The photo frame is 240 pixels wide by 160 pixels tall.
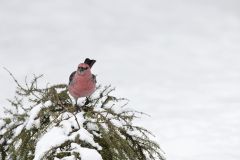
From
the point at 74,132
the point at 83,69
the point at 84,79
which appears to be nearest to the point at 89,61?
the point at 83,69

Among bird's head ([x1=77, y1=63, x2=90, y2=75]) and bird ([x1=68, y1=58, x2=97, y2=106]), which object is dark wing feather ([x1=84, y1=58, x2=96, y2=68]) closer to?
bird ([x1=68, y1=58, x2=97, y2=106])

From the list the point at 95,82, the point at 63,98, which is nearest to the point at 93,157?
the point at 63,98

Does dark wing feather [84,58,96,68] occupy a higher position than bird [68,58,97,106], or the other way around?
dark wing feather [84,58,96,68]

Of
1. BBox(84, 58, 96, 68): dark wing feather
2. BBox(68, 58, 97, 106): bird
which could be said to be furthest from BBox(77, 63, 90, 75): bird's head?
BBox(84, 58, 96, 68): dark wing feather

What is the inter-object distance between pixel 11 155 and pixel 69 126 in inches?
54.3

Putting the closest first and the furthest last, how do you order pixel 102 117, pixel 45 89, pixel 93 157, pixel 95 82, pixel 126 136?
pixel 93 157 < pixel 102 117 < pixel 126 136 < pixel 45 89 < pixel 95 82

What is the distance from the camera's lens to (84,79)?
277 inches

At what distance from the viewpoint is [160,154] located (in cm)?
605

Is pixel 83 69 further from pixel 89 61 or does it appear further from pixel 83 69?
pixel 89 61

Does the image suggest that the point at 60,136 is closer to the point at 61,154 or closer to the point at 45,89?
the point at 61,154

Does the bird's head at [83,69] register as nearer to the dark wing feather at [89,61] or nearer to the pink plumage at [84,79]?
the pink plumage at [84,79]

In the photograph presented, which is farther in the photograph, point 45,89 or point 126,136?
point 45,89

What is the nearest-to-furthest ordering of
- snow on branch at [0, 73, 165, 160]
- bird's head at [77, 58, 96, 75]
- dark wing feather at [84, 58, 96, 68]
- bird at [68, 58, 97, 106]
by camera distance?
snow on branch at [0, 73, 165, 160] < bird at [68, 58, 97, 106] < bird's head at [77, 58, 96, 75] < dark wing feather at [84, 58, 96, 68]

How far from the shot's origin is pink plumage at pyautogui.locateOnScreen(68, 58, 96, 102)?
680 centimetres
